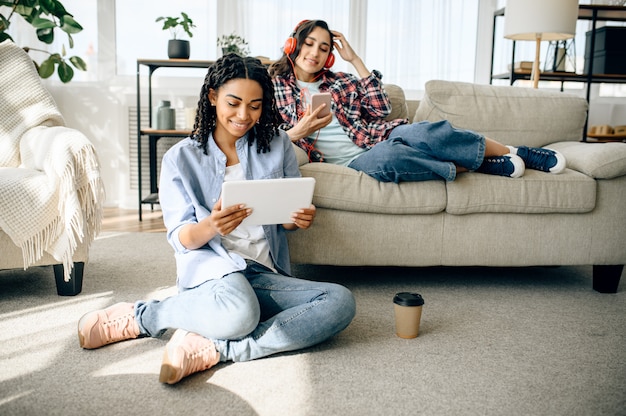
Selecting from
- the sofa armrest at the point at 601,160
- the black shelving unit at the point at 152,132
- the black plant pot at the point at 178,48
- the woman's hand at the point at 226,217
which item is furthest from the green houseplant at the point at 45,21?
the sofa armrest at the point at 601,160

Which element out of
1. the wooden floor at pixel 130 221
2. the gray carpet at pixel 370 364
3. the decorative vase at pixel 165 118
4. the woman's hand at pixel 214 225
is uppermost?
the decorative vase at pixel 165 118

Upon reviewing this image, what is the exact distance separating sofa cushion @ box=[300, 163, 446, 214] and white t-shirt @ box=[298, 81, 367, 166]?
23 centimetres

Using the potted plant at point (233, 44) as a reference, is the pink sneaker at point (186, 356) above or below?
below

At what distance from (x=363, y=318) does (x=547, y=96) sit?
1.47m

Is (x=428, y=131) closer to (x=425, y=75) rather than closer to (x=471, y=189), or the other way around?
(x=471, y=189)

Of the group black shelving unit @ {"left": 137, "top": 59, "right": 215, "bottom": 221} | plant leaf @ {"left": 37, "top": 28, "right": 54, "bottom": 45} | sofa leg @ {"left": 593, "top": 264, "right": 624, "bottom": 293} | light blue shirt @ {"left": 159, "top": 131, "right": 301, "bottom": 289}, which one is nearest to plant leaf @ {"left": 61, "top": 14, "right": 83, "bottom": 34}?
plant leaf @ {"left": 37, "top": 28, "right": 54, "bottom": 45}

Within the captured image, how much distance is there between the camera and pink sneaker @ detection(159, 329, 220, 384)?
1.25 meters

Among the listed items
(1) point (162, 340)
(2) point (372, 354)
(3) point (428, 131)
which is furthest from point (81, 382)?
(3) point (428, 131)

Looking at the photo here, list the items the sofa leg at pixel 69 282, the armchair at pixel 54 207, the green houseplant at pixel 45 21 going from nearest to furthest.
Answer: the armchair at pixel 54 207 < the sofa leg at pixel 69 282 < the green houseplant at pixel 45 21

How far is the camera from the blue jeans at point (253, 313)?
1.36 meters

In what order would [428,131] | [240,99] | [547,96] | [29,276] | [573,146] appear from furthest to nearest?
[547,96], [573,146], [29,276], [428,131], [240,99]

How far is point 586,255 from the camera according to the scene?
209cm

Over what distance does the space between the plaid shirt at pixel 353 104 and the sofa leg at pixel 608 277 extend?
0.92m

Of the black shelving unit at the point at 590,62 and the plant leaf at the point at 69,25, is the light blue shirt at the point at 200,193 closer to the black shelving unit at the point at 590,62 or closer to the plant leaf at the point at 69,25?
the plant leaf at the point at 69,25
